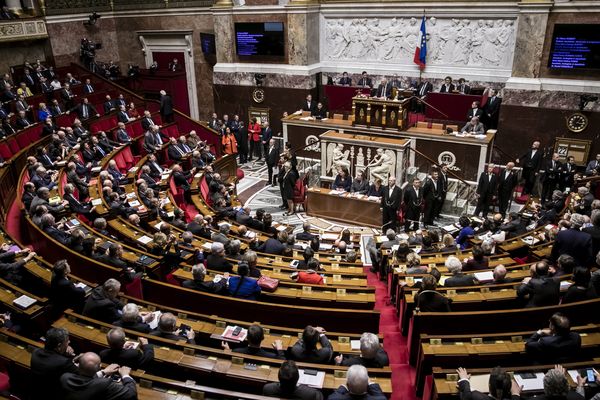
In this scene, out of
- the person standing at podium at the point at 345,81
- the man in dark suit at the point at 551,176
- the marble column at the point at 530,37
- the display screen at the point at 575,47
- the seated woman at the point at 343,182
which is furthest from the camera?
the person standing at podium at the point at 345,81

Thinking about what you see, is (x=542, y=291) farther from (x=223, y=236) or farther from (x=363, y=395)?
(x=223, y=236)

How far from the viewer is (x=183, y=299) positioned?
557cm

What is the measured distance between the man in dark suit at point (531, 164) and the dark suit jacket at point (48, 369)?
11.0 meters

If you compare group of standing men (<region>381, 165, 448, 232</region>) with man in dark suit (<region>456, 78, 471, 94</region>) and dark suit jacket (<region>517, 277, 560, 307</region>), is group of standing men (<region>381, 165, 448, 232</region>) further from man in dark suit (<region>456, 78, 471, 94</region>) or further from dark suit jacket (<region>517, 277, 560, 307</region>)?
dark suit jacket (<region>517, 277, 560, 307</region>)

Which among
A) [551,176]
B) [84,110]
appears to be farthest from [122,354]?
[84,110]

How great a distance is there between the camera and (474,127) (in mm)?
12242

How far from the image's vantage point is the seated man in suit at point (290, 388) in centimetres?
362

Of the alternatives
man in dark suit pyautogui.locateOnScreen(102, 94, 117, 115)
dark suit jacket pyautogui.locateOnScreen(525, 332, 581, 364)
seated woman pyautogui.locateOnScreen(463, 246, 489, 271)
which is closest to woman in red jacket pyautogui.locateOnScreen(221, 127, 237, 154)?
man in dark suit pyautogui.locateOnScreen(102, 94, 117, 115)

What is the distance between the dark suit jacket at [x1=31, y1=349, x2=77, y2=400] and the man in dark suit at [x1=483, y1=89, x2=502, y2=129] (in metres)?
12.4

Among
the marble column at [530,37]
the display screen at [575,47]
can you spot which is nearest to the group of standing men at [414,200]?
the marble column at [530,37]

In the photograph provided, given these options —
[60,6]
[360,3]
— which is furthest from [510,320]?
[60,6]

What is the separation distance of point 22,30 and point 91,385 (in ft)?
51.2

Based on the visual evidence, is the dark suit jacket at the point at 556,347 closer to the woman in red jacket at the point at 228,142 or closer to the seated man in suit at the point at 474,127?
the seated man in suit at the point at 474,127

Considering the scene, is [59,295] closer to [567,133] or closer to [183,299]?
[183,299]
